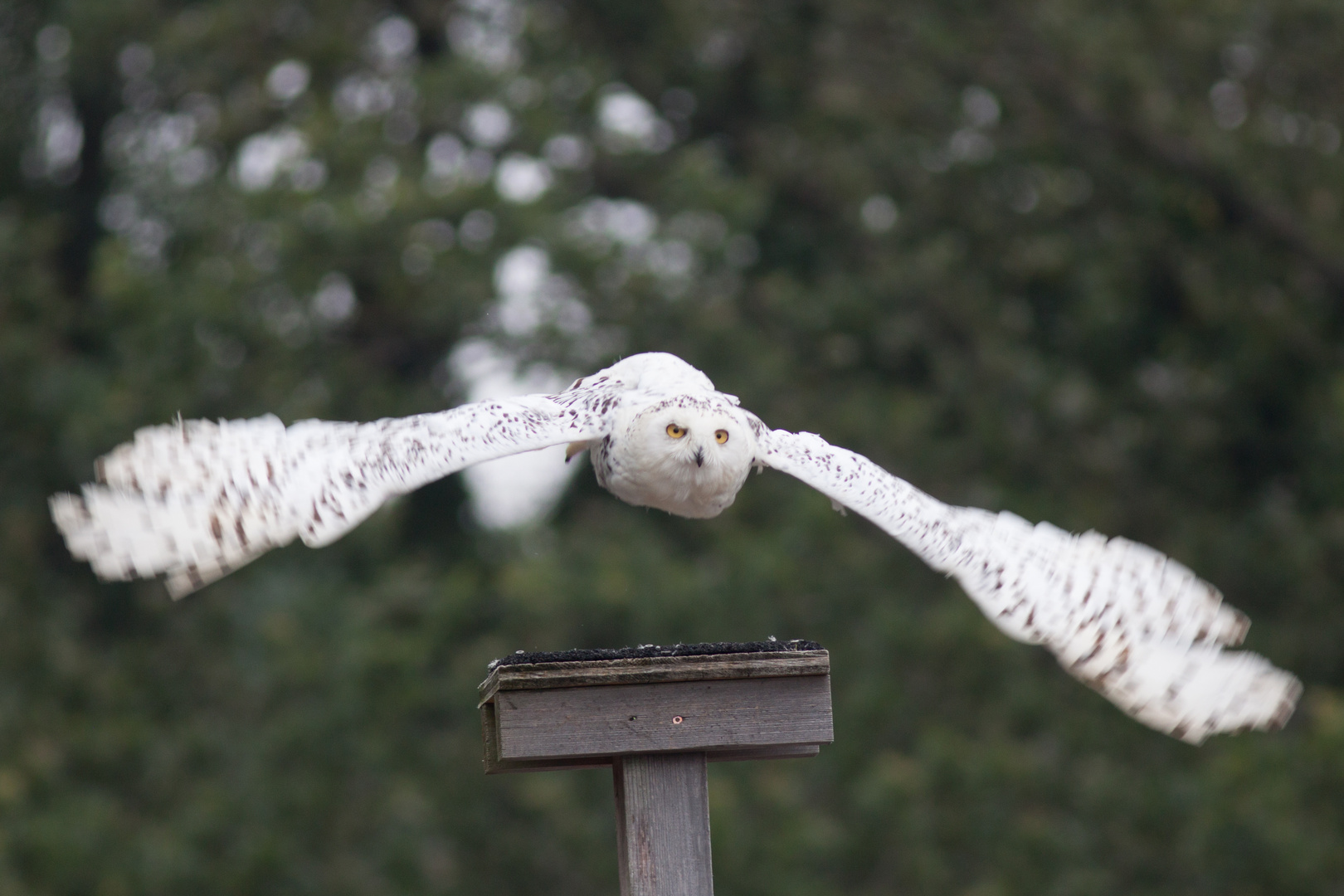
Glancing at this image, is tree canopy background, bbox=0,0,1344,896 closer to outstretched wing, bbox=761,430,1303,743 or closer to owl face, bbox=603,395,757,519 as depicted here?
outstretched wing, bbox=761,430,1303,743

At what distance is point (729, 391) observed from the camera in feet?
27.5

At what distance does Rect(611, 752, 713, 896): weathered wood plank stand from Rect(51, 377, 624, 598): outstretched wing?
744 millimetres

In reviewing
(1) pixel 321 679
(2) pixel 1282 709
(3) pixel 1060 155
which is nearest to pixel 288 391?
(1) pixel 321 679

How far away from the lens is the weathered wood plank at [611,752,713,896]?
316cm

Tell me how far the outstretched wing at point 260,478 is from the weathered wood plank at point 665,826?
744 mm

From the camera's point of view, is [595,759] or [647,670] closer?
[647,670]

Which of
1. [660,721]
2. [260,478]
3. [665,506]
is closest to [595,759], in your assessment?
[660,721]

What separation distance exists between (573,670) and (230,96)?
24.9 ft

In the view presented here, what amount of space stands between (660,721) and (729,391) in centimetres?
525

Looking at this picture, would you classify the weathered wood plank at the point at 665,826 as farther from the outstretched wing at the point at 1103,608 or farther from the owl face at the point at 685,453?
the outstretched wing at the point at 1103,608

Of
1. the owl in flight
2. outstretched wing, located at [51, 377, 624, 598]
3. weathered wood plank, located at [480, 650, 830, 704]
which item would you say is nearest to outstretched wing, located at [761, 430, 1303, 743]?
the owl in flight

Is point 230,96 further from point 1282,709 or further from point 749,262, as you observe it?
point 1282,709

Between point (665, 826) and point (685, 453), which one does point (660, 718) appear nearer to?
point (665, 826)

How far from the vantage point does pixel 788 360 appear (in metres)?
9.20
